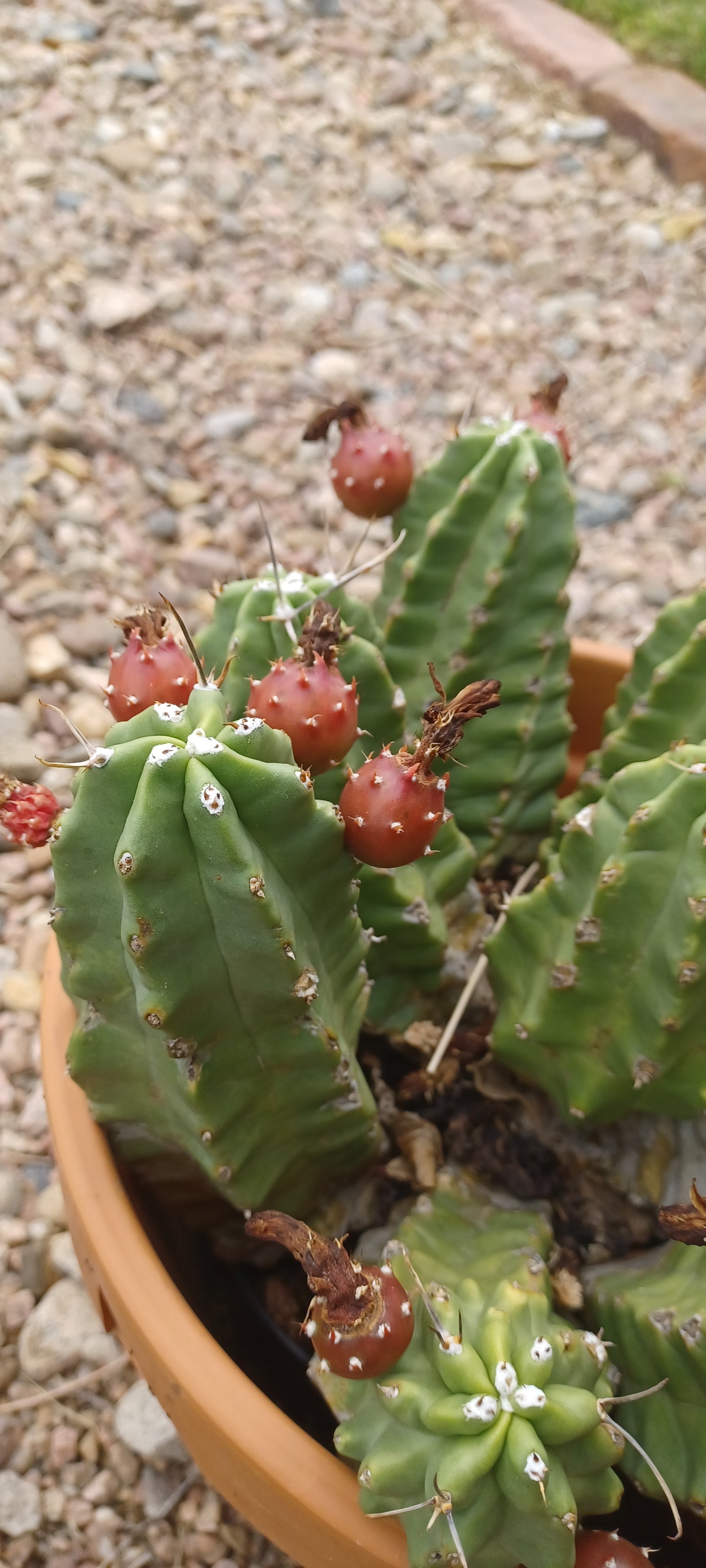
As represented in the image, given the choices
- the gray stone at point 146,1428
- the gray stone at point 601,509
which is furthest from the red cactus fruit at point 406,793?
the gray stone at point 601,509

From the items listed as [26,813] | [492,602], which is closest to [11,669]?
[492,602]

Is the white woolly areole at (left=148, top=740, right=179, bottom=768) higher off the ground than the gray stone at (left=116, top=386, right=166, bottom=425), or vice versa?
the white woolly areole at (left=148, top=740, right=179, bottom=768)

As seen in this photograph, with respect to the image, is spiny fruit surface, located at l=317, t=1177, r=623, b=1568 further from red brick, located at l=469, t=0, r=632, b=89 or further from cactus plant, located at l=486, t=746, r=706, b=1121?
red brick, located at l=469, t=0, r=632, b=89

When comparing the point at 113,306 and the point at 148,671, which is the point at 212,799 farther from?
the point at 113,306

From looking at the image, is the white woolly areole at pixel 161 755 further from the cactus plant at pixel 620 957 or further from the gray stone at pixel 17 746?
the gray stone at pixel 17 746

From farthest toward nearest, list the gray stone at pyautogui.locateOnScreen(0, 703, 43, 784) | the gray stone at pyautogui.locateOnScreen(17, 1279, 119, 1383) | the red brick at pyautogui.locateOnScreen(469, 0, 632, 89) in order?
1. the red brick at pyautogui.locateOnScreen(469, 0, 632, 89)
2. the gray stone at pyautogui.locateOnScreen(0, 703, 43, 784)
3. the gray stone at pyautogui.locateOnScreen(17, 1279, 119, 1383)

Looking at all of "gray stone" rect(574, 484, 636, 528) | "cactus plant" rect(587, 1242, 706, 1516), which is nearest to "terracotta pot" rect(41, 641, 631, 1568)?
"cactus plant" rect(587, 1242, 706, 1516)

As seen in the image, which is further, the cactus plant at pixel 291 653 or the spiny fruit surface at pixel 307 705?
the cactus plant at pixel 291 653
